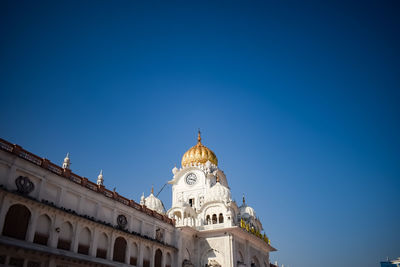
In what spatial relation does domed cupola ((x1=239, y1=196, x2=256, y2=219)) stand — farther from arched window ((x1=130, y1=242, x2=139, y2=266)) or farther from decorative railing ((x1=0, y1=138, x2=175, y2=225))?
arched window ((x1=130, y1=242, x2=139, y2=266))

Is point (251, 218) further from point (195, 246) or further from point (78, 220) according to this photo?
point (78, 220)

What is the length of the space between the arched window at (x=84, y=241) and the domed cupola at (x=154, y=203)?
16223 millimetres

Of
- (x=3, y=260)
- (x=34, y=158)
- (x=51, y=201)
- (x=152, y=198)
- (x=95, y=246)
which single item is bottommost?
(x=3, y=260)

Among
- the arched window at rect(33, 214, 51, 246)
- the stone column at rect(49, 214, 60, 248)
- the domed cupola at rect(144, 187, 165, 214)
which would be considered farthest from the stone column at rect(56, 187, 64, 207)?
the domed cupola at rect(144, 187, 165, 214)

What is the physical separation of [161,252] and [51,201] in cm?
1158

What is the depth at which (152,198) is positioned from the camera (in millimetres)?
38406

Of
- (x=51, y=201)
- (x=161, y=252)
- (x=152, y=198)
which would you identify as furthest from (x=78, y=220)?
(x=152, y=198)

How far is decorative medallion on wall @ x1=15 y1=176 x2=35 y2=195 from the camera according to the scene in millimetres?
17531

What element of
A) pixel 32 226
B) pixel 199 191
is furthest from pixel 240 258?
pixel 32 226

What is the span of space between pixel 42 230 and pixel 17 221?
1.66 m

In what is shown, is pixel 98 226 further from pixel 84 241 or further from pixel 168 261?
pixel 168 261

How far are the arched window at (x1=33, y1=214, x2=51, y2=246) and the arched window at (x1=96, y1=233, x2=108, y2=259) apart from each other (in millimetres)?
4032

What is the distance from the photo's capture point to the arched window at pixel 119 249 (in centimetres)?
2316

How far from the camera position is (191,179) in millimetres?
42125
